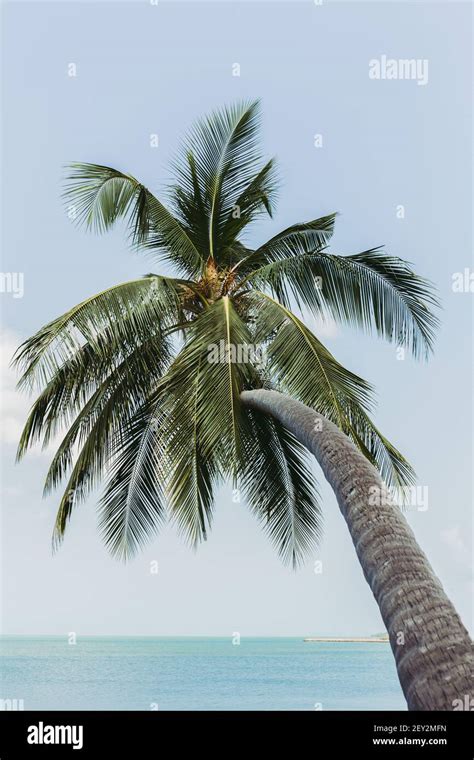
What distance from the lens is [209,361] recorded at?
7.51 metres

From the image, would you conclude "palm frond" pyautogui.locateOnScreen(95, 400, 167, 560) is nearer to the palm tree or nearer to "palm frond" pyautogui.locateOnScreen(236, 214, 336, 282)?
the palm tree

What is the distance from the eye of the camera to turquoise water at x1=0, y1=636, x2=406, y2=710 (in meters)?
39.9

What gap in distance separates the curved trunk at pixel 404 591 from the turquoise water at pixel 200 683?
28.3m

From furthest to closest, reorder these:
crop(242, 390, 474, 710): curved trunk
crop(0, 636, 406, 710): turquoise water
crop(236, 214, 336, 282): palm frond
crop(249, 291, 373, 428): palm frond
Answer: crop(0, 636, 406, 710): turquoise water, crop(236, 214, 336, 282): palm frond, crop(249, 291, 373, 428): palm frond, crop(242, 390, 474, 710): curved trunk

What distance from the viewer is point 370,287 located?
28.2ft

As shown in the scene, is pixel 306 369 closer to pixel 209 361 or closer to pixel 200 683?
pixel 209 361

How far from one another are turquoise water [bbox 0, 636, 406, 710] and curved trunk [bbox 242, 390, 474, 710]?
2831 cm

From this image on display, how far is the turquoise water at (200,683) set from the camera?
39.9 metres

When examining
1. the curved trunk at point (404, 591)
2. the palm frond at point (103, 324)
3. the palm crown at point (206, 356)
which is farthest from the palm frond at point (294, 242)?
the curved trunk at point (404, 591)

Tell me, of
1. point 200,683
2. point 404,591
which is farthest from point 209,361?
point 200,683

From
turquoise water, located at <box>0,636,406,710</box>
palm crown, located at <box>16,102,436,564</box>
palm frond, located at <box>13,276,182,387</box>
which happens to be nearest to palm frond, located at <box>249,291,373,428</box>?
palm crown, located at <box>16,102,436,564</box>
